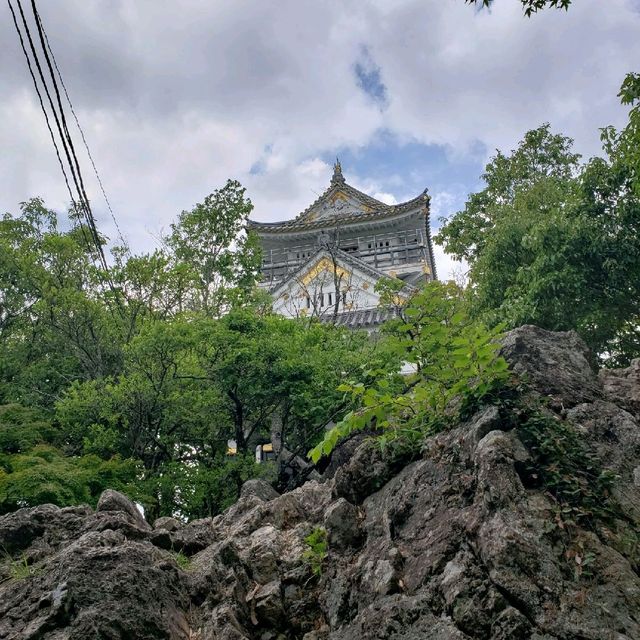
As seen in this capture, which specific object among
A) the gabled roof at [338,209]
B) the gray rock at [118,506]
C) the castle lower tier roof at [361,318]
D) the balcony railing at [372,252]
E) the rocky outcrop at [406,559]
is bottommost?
the rocky outcrop at [406,559]

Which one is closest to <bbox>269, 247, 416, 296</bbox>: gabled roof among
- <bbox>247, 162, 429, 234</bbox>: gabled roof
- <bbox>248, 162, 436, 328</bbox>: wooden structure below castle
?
<bbox>248, 162, 436, 328</bbox>: wooden structure below castle

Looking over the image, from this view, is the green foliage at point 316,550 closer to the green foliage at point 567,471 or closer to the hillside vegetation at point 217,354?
the green foliage at point 567,471

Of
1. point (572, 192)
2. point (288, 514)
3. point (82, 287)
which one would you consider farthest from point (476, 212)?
point (288, 514)

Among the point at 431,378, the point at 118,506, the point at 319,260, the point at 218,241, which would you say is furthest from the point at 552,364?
the point at 319,260

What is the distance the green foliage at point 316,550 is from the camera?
4.48 m

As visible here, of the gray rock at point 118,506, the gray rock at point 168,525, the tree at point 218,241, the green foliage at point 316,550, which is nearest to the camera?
the green foliage at point 316,550

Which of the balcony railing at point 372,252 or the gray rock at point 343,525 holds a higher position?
the balcony railing at point 372,252

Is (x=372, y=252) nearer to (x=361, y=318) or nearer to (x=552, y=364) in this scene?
(x=361, y=318)

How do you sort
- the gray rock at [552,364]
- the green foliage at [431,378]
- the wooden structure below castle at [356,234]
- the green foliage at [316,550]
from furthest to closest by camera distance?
1. the wooden structure below castle at [356,234]
2. the gray rock at [552,364]
3. the green foliage at [316,550]
4. the green foliage at [431,378]

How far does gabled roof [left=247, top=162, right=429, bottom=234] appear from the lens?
32.9m

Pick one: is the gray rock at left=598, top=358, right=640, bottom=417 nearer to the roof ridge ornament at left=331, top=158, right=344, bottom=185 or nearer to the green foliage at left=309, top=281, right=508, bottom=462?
the green foliage at left=309, top=281, right=508, bottom=462

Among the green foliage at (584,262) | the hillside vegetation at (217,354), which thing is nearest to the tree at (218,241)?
the hillside vegetation at (217,354)

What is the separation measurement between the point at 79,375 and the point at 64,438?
8.68ft

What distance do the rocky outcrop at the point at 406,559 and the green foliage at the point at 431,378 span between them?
0.75ft
